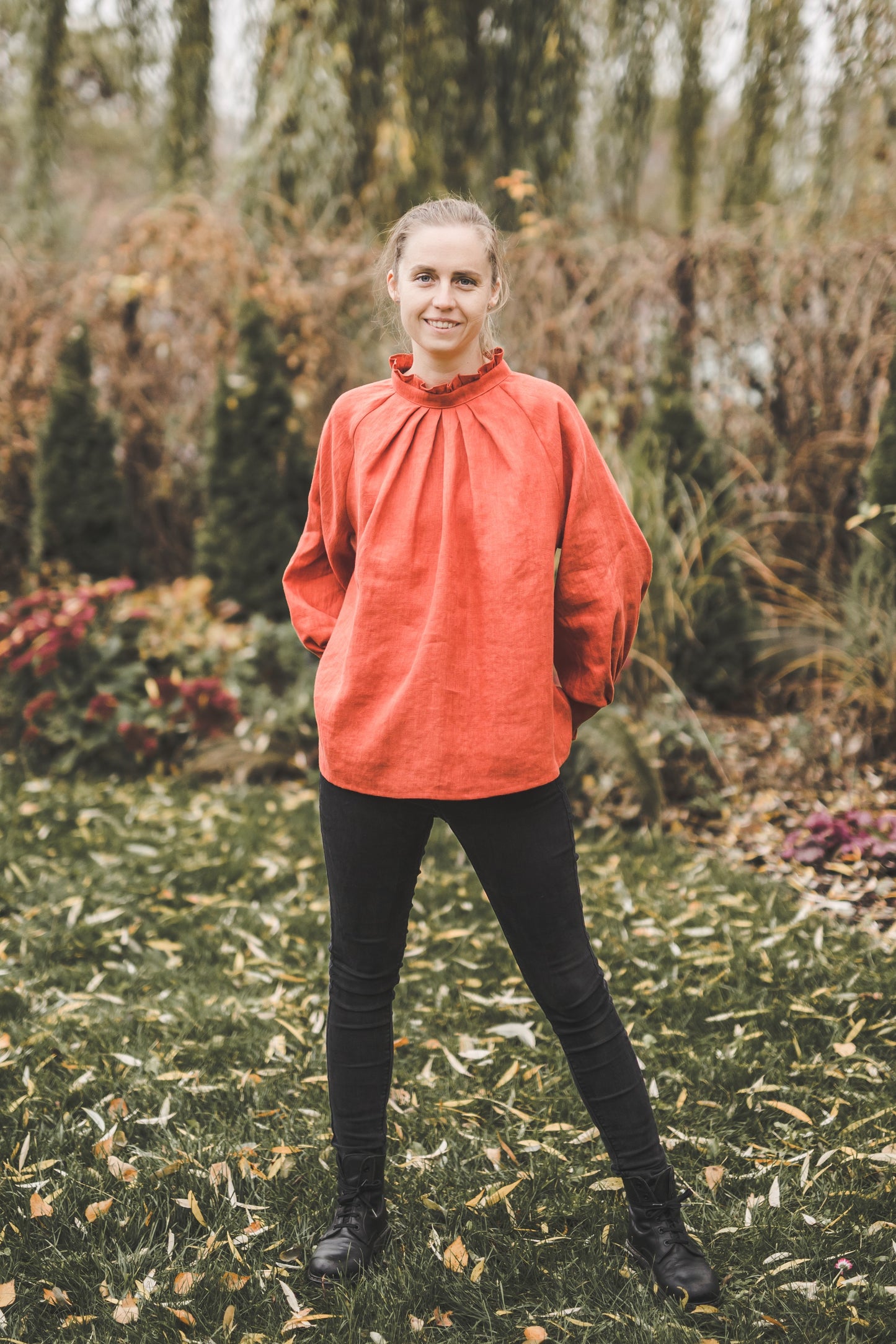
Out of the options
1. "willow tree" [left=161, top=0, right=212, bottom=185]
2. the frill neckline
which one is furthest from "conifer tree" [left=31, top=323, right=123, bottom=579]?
the frill neckline

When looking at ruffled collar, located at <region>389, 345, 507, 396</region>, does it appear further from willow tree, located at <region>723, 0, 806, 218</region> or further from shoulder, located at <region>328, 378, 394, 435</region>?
willow tree, located at <region>723, 0, 806, 218</region>

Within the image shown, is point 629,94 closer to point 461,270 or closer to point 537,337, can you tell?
point 537,337

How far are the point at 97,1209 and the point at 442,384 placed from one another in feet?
5.25

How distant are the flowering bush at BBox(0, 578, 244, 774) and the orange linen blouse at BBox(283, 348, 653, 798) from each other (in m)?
2.82

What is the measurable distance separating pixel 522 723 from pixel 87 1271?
124 cm

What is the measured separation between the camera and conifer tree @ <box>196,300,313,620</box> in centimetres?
512

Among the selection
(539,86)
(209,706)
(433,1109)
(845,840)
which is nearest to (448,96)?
(539,86)

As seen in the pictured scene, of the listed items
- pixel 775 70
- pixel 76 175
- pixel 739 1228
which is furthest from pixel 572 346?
pixel 76 175

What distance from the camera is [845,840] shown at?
10.7 feet

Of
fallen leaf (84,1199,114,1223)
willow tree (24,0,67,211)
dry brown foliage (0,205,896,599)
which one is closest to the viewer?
fallen leaf (84,1199,114,1223)

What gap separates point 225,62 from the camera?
6.02m

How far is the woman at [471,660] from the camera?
4.87 feet

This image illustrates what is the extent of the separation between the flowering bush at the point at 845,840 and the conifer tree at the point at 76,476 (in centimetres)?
378

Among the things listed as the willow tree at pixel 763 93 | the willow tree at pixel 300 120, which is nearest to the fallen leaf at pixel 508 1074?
the willow tree at pixel 300 120
